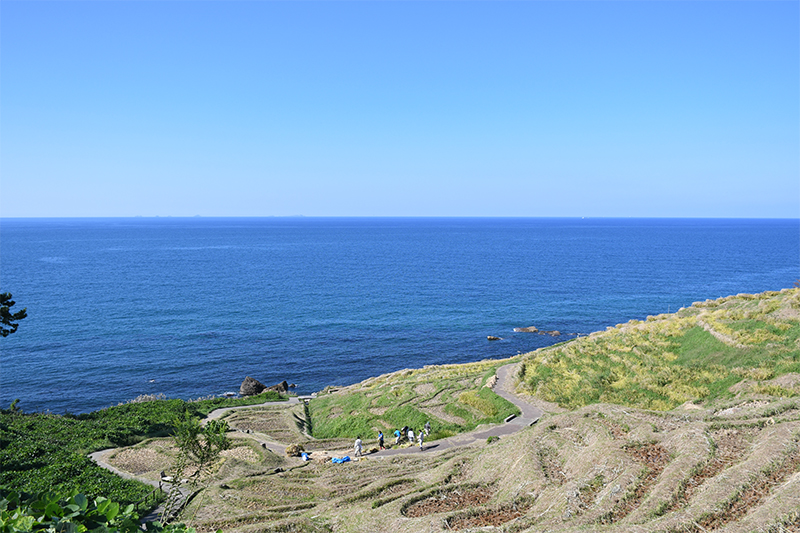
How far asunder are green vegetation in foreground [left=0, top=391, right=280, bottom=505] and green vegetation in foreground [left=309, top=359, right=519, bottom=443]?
12.5 metres

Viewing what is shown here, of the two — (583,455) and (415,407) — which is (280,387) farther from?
(583,455)

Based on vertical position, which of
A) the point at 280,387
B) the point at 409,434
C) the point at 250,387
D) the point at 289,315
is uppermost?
the point at 409,434

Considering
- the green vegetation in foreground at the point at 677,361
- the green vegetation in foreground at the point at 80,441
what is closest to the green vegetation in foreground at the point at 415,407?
the green vegetation in foreground at the point at 677,361

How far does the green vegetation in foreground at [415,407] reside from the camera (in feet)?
151

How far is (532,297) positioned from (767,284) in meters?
69.1

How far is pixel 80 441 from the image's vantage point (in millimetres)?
43312

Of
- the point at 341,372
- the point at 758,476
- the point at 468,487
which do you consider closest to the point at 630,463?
the point at 758,476

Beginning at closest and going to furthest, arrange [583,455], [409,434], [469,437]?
[583,455], [469,437], [409,434]

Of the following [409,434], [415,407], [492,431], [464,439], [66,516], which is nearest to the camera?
[66,516]

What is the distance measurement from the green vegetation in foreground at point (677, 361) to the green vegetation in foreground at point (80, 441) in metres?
32.6

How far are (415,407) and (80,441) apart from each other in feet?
96.9

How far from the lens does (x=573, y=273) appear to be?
166 meters

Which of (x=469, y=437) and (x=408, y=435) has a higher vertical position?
(x=469, y=437)

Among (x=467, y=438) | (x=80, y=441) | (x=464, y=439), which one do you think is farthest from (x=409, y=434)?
(x=80, y=441)
